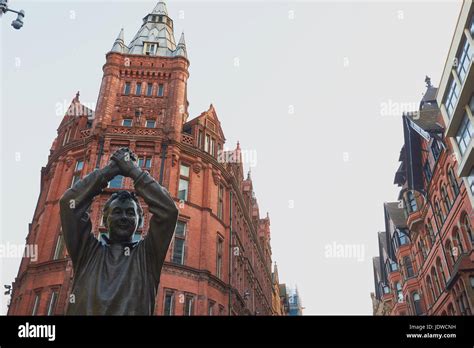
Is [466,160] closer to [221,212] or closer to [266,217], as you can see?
[221,212]

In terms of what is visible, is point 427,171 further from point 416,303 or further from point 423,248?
point 416,303

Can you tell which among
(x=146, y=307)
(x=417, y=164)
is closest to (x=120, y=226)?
(x=146, y=307)

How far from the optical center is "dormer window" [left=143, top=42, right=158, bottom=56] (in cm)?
3712

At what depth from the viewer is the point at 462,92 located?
24.3 meters

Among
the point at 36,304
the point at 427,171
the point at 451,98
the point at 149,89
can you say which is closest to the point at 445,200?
the point at 427,171

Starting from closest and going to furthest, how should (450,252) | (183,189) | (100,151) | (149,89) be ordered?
1. (100,151)
2. (183,189)
3. (450,252)
4. (149,89)

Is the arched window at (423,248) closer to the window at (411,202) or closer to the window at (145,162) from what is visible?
the window at (411,202)

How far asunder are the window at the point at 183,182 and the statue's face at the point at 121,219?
966 inches

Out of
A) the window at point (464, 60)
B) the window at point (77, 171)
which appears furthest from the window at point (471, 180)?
the window at point (77, 171)

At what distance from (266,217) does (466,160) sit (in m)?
46.2

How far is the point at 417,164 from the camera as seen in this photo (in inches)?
1484

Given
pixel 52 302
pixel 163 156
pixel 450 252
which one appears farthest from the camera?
pixel 450 252

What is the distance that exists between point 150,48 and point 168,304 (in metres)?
24.2

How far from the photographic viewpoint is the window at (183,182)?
28577 millimetres
